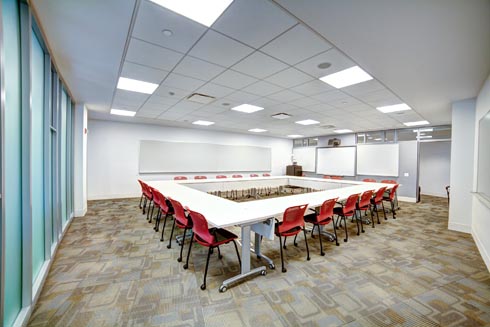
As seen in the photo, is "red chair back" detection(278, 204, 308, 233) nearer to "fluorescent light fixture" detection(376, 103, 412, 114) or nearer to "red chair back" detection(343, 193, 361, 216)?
"red chair back" detection(343, 193, 361, 216)

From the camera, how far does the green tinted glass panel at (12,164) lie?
153cm

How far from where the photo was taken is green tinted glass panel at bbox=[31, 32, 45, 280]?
7.11ft

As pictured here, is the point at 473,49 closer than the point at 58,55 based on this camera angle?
Yes

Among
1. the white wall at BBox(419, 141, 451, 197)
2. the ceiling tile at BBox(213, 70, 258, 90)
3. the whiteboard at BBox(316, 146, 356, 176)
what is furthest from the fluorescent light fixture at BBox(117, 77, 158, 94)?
the white wall at BBox(419, 141, 451, 197)

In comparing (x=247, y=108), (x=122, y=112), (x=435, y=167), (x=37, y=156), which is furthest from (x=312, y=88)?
(x=435, y=167)

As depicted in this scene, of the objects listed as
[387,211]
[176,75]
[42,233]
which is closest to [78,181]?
[42,233]

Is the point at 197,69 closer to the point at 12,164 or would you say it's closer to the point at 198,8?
the point at 198,8

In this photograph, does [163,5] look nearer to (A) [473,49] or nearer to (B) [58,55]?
(B) [58,55]

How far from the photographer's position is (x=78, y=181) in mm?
4770

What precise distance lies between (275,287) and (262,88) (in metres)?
3.07

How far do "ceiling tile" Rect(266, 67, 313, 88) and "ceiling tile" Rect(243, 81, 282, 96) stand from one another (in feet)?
0.49

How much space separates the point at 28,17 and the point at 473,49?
4520 mm

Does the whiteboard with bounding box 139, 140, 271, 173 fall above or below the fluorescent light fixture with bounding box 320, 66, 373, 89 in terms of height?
below

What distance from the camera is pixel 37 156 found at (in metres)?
2.31
